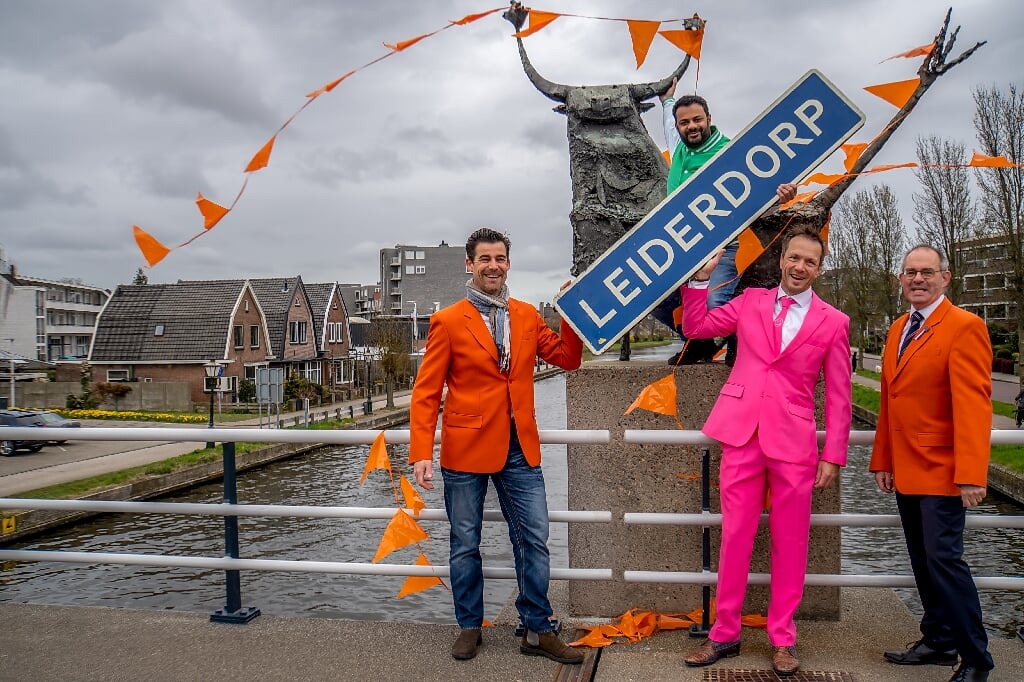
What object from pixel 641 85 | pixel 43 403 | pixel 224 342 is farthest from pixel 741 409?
pixel 43 403

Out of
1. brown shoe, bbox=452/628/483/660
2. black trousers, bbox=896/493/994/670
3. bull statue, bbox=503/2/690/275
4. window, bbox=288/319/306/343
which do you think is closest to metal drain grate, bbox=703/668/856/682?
black trousers, bbox=896/493/994/670

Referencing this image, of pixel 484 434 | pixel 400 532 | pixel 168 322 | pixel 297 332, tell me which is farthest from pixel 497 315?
pixel 297 332

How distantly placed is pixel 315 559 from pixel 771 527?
35.5 feet

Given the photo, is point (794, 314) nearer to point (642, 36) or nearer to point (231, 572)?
point (642, 36)

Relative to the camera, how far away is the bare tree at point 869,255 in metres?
38.3

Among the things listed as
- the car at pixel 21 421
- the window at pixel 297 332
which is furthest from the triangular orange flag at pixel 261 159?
the window at pixel 297 332

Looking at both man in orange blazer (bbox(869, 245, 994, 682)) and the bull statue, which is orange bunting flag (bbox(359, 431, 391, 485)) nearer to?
the bull statue

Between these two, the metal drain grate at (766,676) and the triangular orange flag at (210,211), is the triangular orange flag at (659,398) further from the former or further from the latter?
the triangular orange flag at (210,211)

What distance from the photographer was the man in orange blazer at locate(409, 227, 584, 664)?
306 centimetres

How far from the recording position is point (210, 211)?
3.68 meters

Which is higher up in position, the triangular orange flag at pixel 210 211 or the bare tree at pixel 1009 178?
the bare tree at pixel 1009 178

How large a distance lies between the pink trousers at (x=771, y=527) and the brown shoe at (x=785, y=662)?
0.09ft

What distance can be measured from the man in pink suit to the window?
4155 cm

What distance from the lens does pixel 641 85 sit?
3996mm
